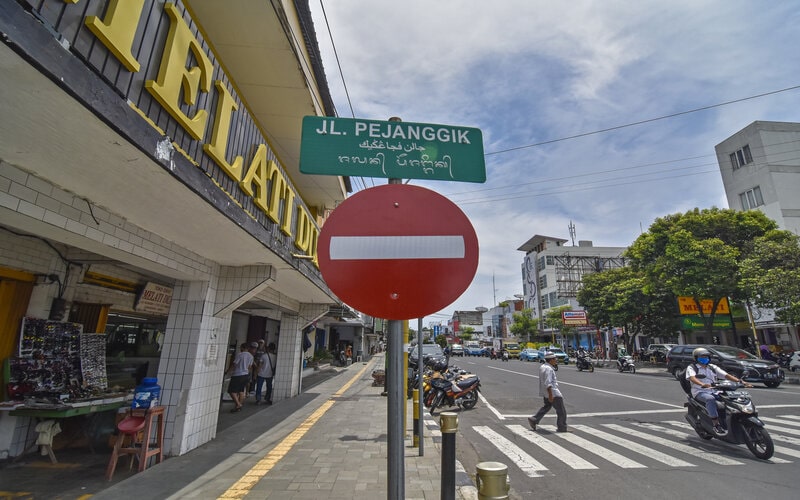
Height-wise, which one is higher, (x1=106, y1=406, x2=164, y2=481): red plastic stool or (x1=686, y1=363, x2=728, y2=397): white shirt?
(x1=686, y1=363, x2=728, y2=397): white shirt

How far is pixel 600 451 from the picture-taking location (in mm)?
5676

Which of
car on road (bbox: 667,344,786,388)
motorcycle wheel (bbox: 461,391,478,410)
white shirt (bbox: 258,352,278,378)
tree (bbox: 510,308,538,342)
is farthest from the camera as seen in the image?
tree (bbox: 510,308,538,342)

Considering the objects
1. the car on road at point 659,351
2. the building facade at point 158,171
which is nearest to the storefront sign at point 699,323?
the car on road at point 659,351

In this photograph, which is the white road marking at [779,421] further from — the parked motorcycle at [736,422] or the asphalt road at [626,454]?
the parked motorcycle at [736,422]

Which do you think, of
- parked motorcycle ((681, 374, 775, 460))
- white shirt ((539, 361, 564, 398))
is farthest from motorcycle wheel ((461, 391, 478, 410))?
parked motorcycle ((681, 374, 775, 460))

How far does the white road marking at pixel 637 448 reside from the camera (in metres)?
5.09

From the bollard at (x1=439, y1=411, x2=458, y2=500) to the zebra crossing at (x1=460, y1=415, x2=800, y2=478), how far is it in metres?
2.78

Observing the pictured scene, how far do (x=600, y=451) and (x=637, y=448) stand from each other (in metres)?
0.65

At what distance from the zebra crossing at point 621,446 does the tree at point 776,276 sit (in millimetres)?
12270

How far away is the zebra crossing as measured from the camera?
5.09m

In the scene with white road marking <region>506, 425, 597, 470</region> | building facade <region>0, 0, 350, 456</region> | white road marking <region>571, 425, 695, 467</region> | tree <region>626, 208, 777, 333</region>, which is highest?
tree <region>626, 208, 777, 333</region>

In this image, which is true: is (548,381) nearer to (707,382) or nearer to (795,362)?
(707,382)

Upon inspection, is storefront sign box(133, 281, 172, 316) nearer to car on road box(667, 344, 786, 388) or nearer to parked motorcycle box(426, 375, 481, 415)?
parked motorcycle box(426, 375, 481, 415)

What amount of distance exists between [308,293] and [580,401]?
26.7ft
